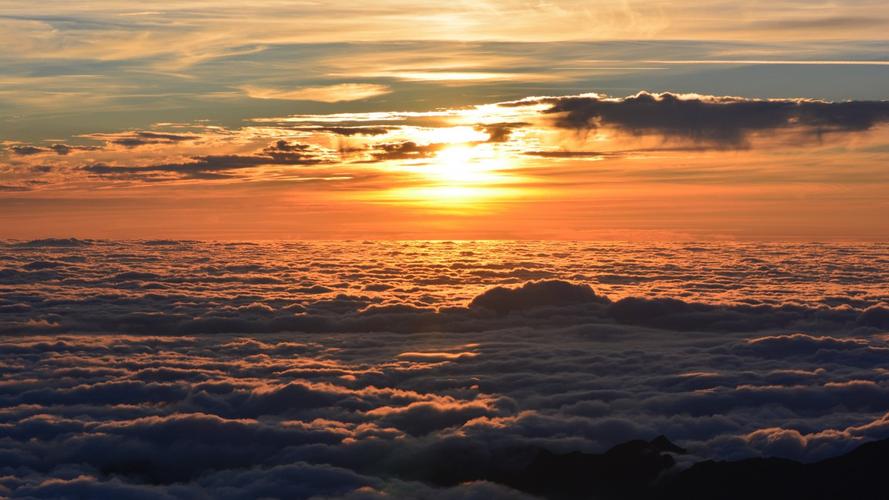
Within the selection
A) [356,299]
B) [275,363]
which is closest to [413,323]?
[356,299]

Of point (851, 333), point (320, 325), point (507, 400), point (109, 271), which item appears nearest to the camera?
point (507, 400)

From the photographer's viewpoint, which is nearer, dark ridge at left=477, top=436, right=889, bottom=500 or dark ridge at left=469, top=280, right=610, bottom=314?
dark ridge at left=477, top=436, right=889, bottom=500

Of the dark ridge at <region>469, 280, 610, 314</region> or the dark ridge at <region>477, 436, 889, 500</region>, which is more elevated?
the dark ridge at <region>469, 280, 610, 314</region>

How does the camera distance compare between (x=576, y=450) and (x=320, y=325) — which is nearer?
(x=576, y=450)

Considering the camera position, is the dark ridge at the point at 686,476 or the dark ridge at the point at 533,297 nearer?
the dark ridge at the point at 686,476

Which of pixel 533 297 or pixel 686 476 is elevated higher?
pixel 533 297

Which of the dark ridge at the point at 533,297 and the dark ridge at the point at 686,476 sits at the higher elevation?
the dark ridge at the point at 533,297

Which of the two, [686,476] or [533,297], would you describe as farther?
[533,297]

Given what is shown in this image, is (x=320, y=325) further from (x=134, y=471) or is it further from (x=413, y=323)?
(x=134, y=471)

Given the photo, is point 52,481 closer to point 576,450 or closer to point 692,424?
point 576,450

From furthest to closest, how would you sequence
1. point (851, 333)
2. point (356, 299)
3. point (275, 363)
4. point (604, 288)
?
point (604, 288)
point (356, 299)
point (851, 333)
point (275, 363)
